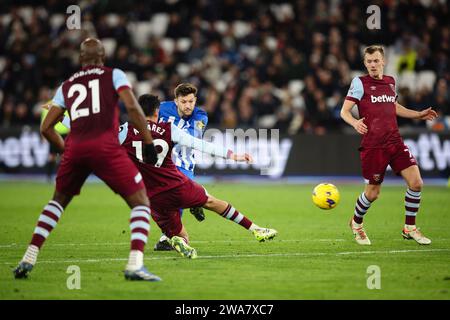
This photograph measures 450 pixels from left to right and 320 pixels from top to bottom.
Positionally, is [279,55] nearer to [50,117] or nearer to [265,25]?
[265,25]

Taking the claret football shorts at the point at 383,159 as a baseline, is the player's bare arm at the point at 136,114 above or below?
above

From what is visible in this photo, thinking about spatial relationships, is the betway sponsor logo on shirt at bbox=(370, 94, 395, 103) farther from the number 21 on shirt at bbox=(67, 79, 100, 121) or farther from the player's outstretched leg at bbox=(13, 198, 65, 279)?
the player's outstretched leg at bbox=(13, 198, 65, 279)

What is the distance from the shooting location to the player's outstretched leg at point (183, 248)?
1041 centimetres

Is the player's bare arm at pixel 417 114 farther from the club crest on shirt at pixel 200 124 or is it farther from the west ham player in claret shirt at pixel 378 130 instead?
the club crest on shirt at pixel 200 124

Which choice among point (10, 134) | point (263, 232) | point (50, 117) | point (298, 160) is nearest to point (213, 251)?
point (263, 232)

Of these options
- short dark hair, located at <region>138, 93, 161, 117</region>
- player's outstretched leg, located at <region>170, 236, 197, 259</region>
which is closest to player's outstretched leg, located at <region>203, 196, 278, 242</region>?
player's outstretched leg, located at <region>170, 236, 197, 259</region>

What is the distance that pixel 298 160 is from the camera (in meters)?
24.0

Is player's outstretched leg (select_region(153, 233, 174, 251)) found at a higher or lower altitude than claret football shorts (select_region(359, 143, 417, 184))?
lower

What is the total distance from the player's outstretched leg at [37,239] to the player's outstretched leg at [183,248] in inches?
76.8

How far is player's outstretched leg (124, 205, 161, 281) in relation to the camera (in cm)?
852

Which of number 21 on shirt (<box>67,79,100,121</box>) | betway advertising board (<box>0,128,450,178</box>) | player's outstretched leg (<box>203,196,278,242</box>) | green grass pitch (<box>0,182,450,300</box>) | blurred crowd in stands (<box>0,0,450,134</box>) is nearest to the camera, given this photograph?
green grass pitch (<box>0,182,450,300</box>)

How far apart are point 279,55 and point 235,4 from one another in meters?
3.04

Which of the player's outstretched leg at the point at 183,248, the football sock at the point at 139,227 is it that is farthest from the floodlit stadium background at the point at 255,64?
the football sock at the point at 139,227

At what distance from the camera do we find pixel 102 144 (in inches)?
337
